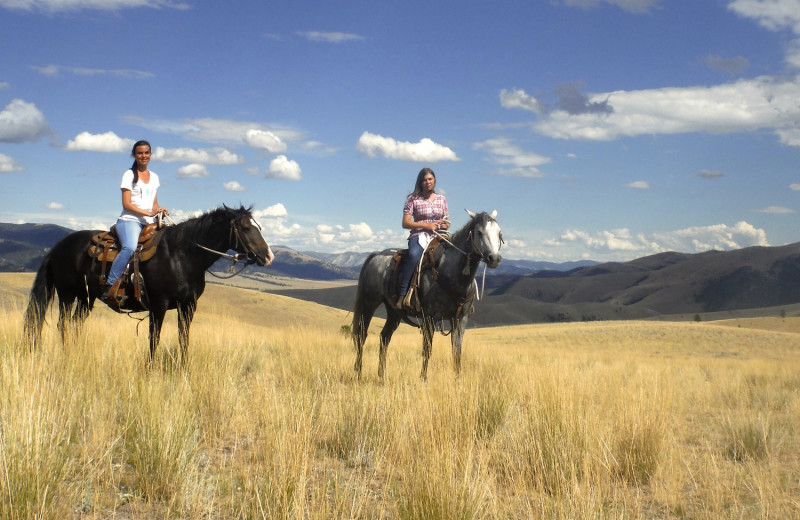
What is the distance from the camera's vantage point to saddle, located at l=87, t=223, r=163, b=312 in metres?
7.05

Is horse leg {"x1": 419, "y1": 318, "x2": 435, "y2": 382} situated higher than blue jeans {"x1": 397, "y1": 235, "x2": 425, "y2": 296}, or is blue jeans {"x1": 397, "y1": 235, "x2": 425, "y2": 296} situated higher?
blue jeans {"x1": 397, "y1": 235, "x2": 425, "y2": 296}

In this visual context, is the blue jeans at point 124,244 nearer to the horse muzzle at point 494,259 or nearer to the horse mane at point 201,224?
the horse mane at point 201,224

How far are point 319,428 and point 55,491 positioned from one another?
234 cm

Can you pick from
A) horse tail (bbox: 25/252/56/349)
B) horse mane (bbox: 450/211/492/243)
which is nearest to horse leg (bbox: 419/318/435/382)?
horse mane (bbox: 450/211/492/243)

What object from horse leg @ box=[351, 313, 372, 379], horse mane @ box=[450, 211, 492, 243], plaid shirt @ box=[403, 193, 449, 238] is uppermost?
plaid shirt @ box=[403, 193, 449, 238]

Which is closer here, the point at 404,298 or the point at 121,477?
the point at 121,477

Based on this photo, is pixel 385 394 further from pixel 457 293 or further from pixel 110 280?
pixel 110 280

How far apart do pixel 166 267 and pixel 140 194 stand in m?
1.03

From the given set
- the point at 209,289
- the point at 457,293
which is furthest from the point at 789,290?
the point at 457,293

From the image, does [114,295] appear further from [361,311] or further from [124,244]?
[361,311]

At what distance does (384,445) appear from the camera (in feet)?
15.2

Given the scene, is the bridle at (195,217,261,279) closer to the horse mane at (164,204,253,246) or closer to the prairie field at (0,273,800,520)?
the horse mane at (164,204,253,246)

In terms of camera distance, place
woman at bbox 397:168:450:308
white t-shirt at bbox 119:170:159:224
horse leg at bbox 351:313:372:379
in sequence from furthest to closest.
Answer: horse leg at bbox 351:313:372:379, woman at bbox 397:168:450:308, white t-shirt at bbox 119:170:159:224

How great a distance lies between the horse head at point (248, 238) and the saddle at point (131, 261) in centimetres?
105
